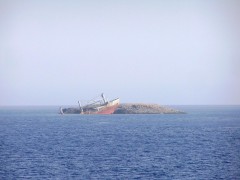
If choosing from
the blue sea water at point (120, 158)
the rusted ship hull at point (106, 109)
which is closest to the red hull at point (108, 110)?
the rusted ship hull at point (106, 109)

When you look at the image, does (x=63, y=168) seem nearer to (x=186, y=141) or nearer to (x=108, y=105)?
(x=186, y=141)

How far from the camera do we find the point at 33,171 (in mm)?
51062

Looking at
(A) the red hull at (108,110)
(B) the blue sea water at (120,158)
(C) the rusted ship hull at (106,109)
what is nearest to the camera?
(B) the blue sea water at (120,158)

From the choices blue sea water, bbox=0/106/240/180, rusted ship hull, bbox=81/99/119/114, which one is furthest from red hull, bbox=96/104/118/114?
blue sea water, bbox=0/106/240/180

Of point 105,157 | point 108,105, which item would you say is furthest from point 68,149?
point 108,105

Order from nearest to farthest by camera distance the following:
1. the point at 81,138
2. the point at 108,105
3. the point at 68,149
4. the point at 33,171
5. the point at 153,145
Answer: the point at 33,171 → the point at 68,149 → the point at 153,145 → the point at 81,138 → the point at 108,105

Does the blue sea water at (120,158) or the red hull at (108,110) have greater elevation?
the red hull at (108,110)

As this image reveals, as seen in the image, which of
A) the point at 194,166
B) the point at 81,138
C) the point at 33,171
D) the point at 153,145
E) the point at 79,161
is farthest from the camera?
the point at 81,138

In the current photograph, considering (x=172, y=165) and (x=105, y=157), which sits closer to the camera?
(x=172, y=165)

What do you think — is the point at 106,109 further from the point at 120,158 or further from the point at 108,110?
the point at 120,158

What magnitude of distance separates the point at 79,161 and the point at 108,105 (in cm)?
11685

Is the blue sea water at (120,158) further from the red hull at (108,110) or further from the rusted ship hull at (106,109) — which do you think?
the red hull at (108,110)

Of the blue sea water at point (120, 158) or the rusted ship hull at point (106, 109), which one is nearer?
the blue sea water at point (120, 158)

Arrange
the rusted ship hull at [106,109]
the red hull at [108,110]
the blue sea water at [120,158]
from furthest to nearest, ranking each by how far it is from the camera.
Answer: the red hull at [108,110] → the rusted ship hull at [106,109] → the blue sea water at [120,158]
